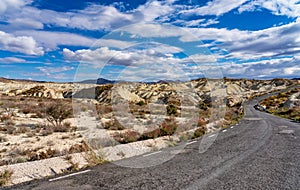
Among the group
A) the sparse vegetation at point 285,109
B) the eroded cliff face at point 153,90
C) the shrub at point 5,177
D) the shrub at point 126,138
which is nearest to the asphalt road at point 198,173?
the shrub at point 5,177

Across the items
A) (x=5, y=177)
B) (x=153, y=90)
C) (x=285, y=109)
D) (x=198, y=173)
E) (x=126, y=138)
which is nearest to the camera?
(x=5, y=177)

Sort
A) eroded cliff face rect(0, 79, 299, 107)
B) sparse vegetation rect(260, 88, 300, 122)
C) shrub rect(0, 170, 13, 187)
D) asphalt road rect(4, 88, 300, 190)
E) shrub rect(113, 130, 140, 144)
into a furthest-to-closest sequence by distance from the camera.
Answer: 1. eroded cliff face rect(0, 79, 299, 107)
2. sparse vegetation rect(260, 88, 300, 122)
3. shrub rect(113, 130, 140, 144)
4. shrub rect(0, 170, 13, 187)
5. asphalt road rect(4, 88, 300, 190)

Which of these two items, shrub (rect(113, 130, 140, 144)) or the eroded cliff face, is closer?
shrub (rect(113, 130, 140, 144))

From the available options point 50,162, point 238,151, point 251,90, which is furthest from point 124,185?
point 251,90

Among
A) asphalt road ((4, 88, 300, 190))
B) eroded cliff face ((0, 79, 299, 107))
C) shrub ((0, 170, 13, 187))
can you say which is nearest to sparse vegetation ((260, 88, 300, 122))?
eroded cliff face ((0, 79, 299, 107))

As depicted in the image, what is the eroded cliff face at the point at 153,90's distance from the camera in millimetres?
53122

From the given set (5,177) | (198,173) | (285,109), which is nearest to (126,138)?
(198,173)

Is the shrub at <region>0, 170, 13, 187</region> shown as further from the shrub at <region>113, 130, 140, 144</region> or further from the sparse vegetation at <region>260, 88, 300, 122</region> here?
the sparse vegetation at <region>260, 88, 300, 122</region>

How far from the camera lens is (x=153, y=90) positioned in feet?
269

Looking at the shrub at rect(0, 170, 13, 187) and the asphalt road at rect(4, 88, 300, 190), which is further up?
the shrub at rect(0, 170, 13, 187)

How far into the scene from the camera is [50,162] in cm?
741

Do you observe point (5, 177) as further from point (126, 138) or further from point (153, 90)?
point (153, 90)

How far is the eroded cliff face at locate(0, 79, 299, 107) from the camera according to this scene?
5312cm

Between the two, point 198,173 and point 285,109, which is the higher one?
point 198,173
